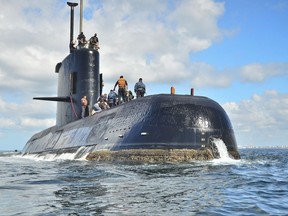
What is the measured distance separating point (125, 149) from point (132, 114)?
175 centimetres

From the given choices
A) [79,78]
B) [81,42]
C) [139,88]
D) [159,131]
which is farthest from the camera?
[81,42]

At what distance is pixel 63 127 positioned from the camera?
24625 millimetres

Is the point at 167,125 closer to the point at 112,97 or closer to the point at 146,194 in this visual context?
the point at 112,97

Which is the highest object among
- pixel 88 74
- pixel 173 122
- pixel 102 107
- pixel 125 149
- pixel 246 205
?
pixel 88 74

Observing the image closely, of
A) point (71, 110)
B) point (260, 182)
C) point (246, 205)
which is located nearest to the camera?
point (246, 205)

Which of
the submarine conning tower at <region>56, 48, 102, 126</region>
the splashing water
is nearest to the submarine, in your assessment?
the splashing water

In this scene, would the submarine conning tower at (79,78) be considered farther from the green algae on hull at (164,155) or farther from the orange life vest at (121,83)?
the green algae on hull at (164,155)

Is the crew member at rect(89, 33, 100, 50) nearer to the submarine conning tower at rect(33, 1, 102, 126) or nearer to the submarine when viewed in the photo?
the submarine conning tower at rect(33, 1, 102, 126)

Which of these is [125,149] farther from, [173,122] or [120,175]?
[120,175]

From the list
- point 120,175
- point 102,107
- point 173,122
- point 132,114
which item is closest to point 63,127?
point 102,107

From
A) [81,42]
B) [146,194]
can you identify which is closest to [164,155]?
[146,194]

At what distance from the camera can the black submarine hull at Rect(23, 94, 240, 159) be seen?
48.7ft

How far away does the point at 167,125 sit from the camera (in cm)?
1504

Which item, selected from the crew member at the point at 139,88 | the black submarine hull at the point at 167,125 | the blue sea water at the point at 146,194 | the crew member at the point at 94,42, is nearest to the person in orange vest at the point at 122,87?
the crew member at the point at 139,88
